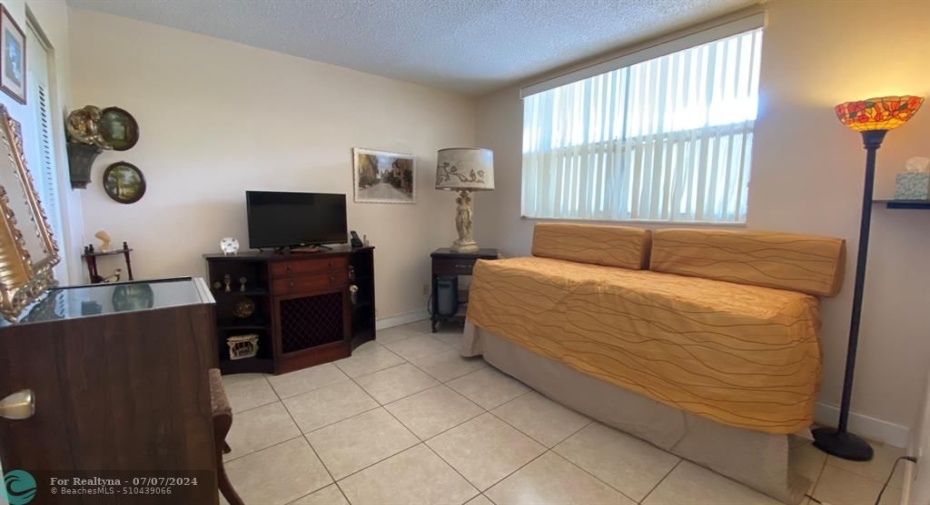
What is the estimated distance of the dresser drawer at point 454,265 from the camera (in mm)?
3346

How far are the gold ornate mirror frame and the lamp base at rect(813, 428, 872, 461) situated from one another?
3.05 m

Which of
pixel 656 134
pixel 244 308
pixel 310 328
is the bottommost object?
pixel 310 328

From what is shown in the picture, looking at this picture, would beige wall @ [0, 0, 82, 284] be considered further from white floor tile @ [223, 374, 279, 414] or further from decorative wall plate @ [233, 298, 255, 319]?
white floor tile @ [223, 374, 279, 414]

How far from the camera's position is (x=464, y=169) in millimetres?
3352

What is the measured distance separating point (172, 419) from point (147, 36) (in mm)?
2711

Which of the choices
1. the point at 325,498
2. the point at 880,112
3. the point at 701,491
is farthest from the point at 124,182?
the point at 880,112

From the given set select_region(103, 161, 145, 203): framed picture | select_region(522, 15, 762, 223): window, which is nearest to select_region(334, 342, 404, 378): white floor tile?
select_region(103, 161, 145, 203): framed picture

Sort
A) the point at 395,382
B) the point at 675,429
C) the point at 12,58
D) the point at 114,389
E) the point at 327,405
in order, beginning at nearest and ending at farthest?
1. the point at 114,389
2. the point at 12,58
3. the point at 675,429
4. the point at 327,405
5. the point at 395,382

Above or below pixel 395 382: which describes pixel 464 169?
above

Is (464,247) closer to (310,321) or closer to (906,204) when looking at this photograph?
(310,321)

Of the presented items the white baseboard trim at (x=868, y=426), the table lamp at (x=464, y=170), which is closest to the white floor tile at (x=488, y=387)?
the table lamp at (x=464, y=170)

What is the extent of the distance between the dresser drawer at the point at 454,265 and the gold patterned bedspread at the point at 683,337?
2.96 feet

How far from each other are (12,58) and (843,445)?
12.5 ft

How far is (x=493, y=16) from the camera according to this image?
7.50ft
